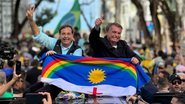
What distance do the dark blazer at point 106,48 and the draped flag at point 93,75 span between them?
0.21 m

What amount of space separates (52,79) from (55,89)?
0.15 metres

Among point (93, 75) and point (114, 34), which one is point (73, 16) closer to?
point (114, 34)

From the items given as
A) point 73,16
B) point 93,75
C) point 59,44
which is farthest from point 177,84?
point 73,16

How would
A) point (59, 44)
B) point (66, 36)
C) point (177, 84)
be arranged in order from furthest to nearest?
point (177, 84)
point (59, 44)
point (66, 36)

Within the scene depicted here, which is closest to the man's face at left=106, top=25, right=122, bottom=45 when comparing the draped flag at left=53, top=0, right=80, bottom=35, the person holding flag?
the person holding flag

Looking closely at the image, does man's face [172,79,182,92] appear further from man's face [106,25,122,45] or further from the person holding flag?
the person holding flag

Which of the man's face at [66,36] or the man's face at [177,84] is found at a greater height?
the man's face at [66,36]

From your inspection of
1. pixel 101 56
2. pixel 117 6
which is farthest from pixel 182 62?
pixel 117 6

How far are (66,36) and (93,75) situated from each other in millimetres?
635

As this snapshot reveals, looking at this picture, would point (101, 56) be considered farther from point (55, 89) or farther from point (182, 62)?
point (182, 62)

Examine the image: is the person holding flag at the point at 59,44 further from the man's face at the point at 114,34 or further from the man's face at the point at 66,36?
the man's face at the point at 114,34

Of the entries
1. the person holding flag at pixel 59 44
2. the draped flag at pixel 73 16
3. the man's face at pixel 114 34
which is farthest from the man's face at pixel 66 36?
the draped flag at pixel 73 16

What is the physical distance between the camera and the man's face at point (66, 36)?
296 inches

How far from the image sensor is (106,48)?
7.57 metres
